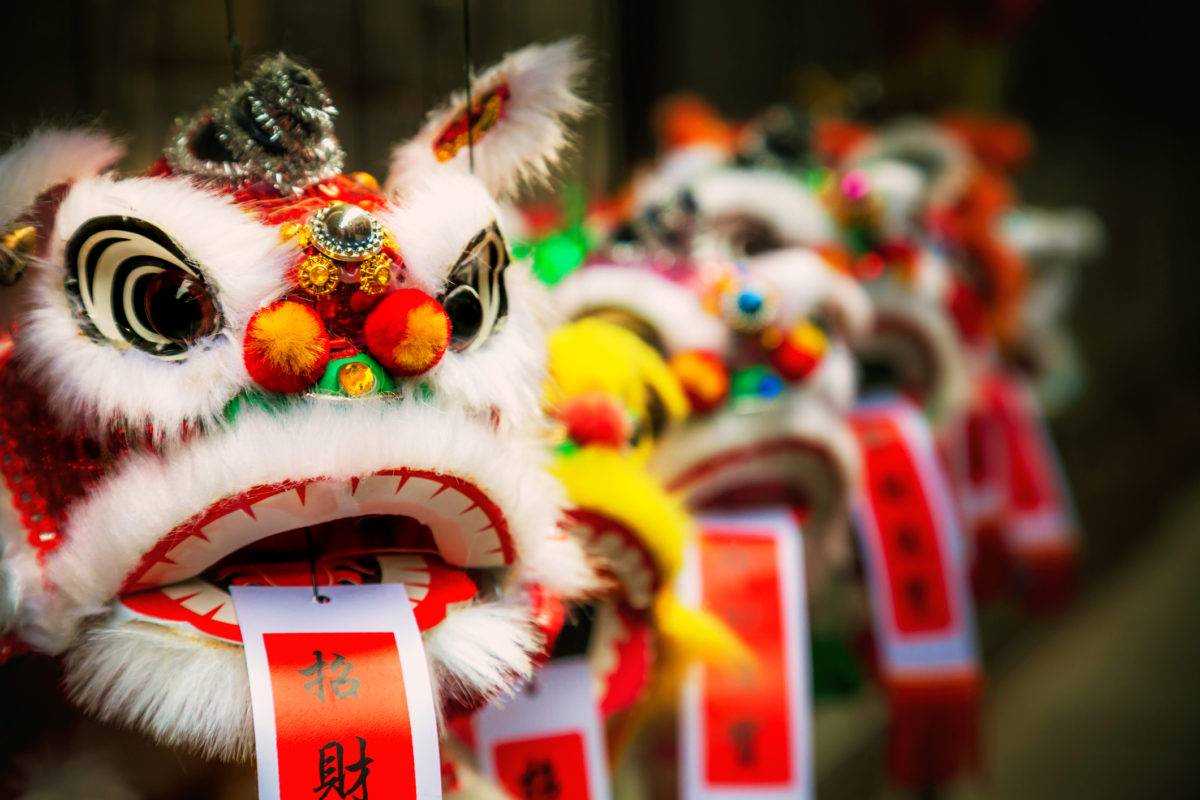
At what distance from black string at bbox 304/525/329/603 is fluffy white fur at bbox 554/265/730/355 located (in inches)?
16.9

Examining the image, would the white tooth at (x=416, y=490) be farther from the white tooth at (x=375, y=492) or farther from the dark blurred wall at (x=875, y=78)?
the dark blurred wall at (x=875, y=78)

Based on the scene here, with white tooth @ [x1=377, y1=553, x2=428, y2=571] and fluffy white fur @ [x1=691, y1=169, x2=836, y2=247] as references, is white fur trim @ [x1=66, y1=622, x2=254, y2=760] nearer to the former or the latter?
white tooth @ [x1=377, y1=553, x2=428, y2=571]

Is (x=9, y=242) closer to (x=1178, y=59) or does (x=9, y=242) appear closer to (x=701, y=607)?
(x=701, y=607)

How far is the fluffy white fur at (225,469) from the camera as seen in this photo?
60 centimetres

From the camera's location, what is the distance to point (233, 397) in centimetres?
62

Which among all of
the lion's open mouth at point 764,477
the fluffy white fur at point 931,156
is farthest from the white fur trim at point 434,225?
the fluffy white fur at point 931,156

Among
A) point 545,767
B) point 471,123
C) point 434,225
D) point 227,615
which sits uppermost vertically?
point 471,123

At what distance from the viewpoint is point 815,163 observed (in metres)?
1.52

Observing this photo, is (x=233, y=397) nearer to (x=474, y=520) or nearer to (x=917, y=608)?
(x=474, y=520)

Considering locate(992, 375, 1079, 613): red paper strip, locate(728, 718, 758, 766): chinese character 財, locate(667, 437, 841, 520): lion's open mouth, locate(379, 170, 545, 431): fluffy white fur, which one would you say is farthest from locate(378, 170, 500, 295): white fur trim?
locate(992, 375, 1079, 613): red paper strip

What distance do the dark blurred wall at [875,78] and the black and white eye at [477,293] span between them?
245 mm

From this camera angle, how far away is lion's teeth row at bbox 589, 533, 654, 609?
35.3 inches

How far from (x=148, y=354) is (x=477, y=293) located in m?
0.20

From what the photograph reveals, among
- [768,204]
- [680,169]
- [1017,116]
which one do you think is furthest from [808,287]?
[1017,116]
